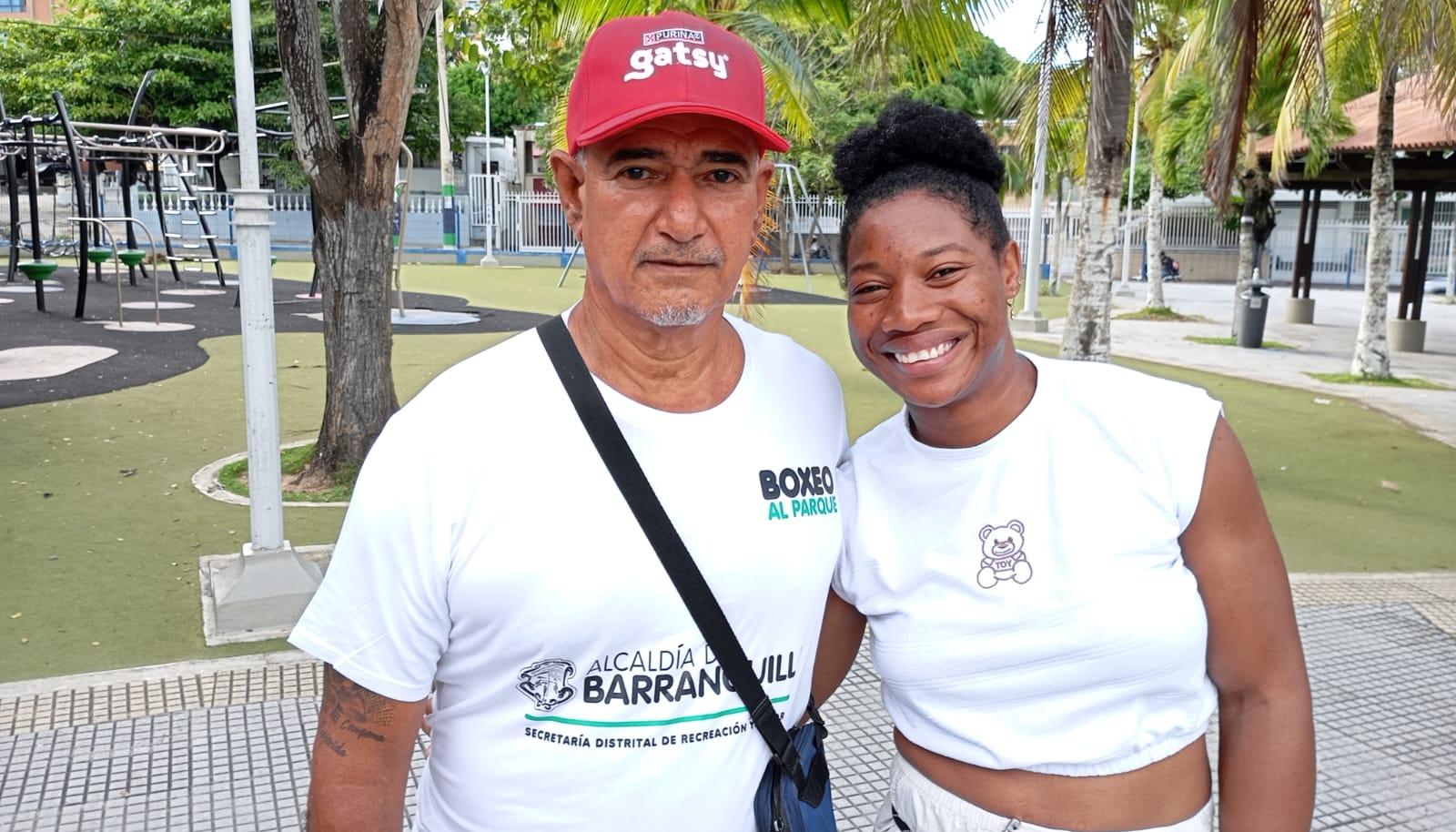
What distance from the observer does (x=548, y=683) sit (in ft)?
5.63

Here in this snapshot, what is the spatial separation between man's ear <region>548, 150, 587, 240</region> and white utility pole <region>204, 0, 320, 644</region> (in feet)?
11.1

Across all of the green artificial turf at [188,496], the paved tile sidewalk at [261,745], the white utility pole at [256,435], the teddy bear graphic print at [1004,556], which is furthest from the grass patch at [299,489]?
the teddy bear graphic print at [1004,556]

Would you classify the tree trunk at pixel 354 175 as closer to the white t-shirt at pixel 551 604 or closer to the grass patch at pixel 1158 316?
the white t-shirt at pixel 551 604

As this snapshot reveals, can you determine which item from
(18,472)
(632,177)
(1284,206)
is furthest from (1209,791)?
(1284,206)

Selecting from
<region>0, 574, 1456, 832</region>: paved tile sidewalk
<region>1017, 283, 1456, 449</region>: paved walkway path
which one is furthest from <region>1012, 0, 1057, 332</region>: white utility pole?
<region>0, 574, 1456, 832</region>: paved tile sidewalk

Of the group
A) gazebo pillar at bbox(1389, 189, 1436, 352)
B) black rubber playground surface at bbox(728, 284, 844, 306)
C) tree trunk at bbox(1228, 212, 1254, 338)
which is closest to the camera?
gazebo pillar at bbox(1389, 189, 1436, 352)

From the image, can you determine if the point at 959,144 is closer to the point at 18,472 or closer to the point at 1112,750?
the point at 1112,750

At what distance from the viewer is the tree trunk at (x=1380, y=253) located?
13.5m

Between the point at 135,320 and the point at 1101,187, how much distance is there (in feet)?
40.2

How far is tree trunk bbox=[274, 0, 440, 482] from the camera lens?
681cm

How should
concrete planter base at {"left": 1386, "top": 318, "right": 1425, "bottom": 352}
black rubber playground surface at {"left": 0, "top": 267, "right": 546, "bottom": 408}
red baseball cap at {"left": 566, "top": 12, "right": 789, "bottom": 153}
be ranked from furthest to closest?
concrete planter base at {"left": 1386, "top": 318, "right": 1425, "bottom": 352} → black rubber playground surface at {"left": 0, "top": 267, "right": 546, "bottom": 408} → red baseball cap at {"left": 566, "top": 12, "right": 789, "bottom": 153}

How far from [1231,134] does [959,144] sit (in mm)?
8136

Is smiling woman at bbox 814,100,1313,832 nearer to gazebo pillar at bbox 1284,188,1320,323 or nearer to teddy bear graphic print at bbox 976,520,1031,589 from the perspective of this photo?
teddy bear graphic print at bbox 976,520,1031,589

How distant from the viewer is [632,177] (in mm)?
1894
